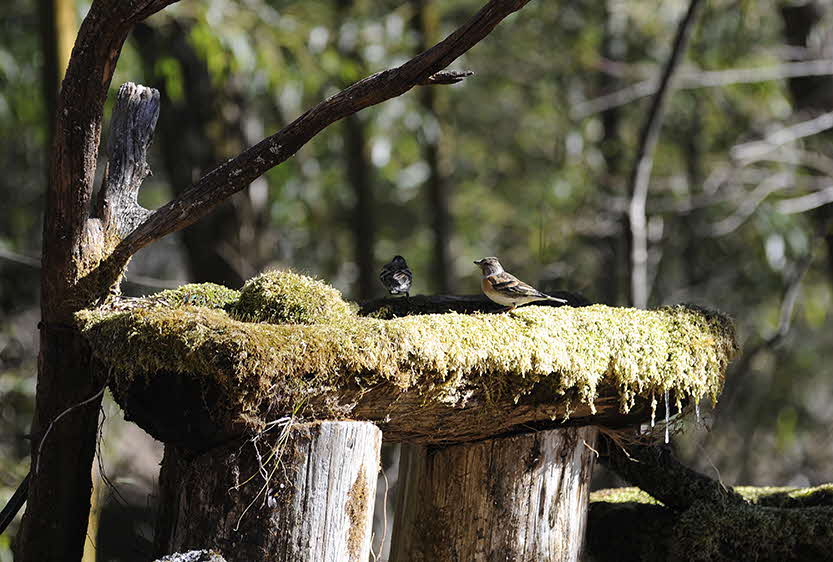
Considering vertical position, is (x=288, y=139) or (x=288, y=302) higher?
(x=288, y=139)

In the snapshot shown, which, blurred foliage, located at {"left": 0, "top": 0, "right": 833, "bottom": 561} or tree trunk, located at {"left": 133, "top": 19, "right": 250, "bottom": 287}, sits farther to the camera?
blurred foliage, located at {"left": 0, "top": 0, "right": 833, "bottom": 561}

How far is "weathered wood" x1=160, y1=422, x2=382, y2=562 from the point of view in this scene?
2568 mm

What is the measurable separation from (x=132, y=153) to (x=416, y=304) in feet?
4.02

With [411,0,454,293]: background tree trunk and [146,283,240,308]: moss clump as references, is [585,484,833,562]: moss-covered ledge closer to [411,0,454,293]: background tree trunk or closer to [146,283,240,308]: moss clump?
[146,283,240,308]: moss clump

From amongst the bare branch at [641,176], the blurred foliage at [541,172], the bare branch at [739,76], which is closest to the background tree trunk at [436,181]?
the blurred foliage at [541,172]

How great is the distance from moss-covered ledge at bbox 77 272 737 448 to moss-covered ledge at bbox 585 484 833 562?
58 centimetres

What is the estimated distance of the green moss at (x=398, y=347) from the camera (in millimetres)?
2482

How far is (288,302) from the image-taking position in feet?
9.74

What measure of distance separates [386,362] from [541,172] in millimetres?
11314

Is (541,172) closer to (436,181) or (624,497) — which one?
(436,181)


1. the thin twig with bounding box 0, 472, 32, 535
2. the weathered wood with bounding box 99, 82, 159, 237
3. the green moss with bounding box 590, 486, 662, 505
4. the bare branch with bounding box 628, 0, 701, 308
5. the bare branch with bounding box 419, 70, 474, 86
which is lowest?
the thin twig with bounding box 0, 472, 32, 535

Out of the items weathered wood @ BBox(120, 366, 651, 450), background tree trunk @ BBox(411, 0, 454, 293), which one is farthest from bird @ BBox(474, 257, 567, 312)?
background tree trunk @ BBox(411, 0, 454, 293)

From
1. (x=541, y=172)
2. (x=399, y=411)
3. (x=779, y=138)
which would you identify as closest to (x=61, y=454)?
(x=399, y=411)

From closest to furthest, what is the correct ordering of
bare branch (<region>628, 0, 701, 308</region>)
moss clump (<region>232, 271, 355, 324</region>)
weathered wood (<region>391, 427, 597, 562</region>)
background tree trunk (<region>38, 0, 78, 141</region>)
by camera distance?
1. moss clump (<region>232, 271, 355, 324</region>)
2. weathered wood (<region>391, 427, 597, 562</region>)
3. background tree trunk (<region>38, 0, 78, 141</region>)
4. bare branch (<region>628, 0, 701, 308</region>)
